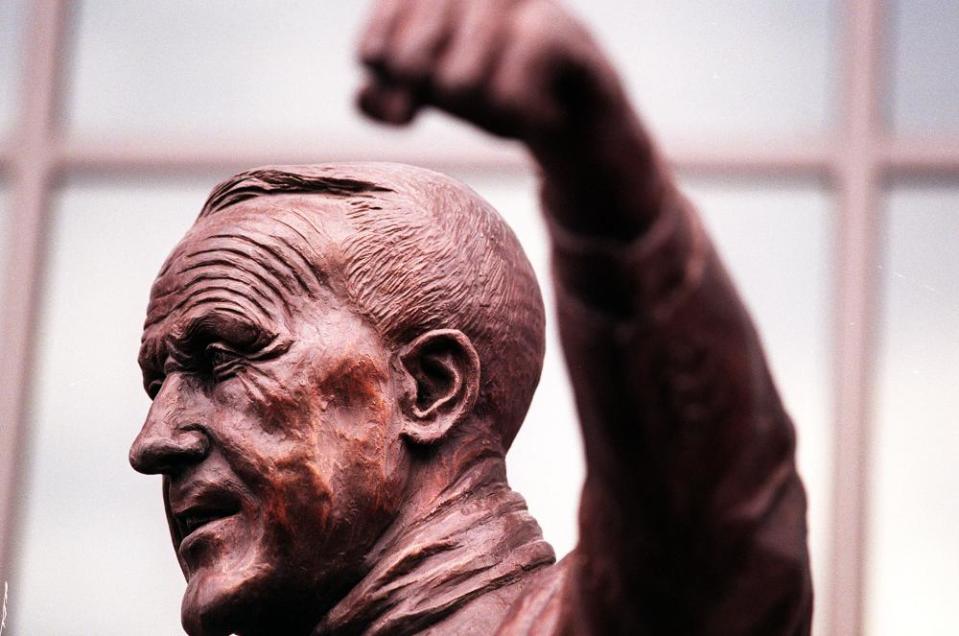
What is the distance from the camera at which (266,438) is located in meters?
3.04

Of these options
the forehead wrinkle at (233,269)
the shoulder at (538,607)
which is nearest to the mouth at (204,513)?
the forehead wrinkle at (233,269)

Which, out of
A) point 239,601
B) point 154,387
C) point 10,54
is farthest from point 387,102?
point 10,54

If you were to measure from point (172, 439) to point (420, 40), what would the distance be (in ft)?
3.92

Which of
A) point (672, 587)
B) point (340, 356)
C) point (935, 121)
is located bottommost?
point (672, 587)

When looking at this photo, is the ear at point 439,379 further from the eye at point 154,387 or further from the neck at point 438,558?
the eye at point 154,387

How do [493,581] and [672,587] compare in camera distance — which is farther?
[493,581]

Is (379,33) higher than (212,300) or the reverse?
higher

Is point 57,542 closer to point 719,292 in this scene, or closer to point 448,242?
point 448,242

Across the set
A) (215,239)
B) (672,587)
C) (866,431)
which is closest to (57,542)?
(866,431)

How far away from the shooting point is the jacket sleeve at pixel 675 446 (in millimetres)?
2215

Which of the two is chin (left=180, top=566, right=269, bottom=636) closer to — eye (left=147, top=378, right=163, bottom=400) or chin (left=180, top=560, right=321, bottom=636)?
chin (left=180, top=560, right=321, bottom=636)

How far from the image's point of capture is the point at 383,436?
3057 mm

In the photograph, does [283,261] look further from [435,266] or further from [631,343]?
[631,343]

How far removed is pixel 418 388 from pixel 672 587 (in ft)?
2.77
